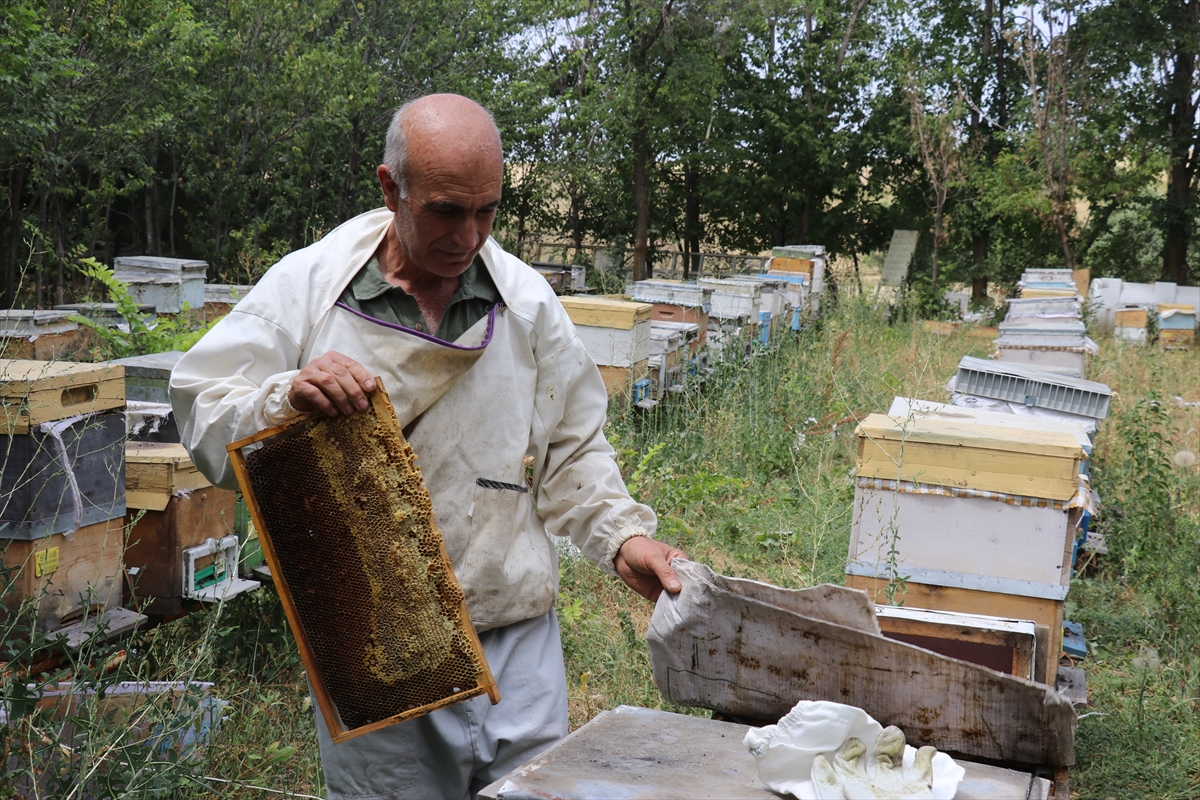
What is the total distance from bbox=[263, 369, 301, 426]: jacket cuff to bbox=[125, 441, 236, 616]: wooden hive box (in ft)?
6.01

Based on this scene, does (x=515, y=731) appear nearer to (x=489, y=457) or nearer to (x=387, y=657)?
(x=387, y=657)

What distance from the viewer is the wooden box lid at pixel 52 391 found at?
113 inches

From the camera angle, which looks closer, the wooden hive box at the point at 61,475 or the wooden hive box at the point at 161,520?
the wooden hive box at the point at 61,475

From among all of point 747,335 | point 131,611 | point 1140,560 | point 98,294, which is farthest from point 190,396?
point 98,294

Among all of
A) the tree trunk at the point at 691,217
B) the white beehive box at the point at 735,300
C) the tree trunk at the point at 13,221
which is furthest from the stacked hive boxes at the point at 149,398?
the tree trunk at the point at 691,217

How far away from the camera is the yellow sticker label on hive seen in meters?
2.95

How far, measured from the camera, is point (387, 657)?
5.87 feet

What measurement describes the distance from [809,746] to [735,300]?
752 cm

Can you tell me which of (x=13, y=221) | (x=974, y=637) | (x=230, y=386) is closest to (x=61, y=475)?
(x=230, y=386)

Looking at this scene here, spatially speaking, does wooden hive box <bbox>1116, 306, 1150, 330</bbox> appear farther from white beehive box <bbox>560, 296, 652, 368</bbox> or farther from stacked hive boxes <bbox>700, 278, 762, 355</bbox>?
white beehive box <bbox>560, 296, 652, 368</bbox>

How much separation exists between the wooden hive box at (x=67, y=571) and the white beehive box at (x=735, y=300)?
5.94m

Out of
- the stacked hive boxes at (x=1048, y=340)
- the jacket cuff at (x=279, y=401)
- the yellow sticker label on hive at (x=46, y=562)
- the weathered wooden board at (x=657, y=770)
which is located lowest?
the yellow sticker label on hive at (x=46, y=562)

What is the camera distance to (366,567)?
1776 mm

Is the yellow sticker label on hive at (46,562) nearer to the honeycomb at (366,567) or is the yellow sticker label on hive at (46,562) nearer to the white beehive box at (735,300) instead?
the honeycomb at (366,567)
